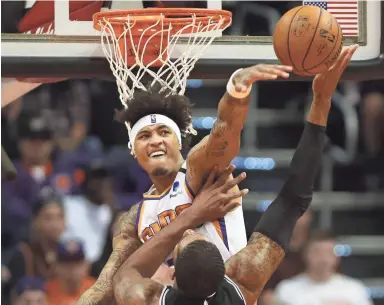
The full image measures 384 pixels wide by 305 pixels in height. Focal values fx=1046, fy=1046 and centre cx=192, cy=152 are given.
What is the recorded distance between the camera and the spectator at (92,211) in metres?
6.82

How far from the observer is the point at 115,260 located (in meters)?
4.43

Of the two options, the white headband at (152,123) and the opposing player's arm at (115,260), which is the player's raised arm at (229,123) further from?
the opposing player's arm at (115,260)

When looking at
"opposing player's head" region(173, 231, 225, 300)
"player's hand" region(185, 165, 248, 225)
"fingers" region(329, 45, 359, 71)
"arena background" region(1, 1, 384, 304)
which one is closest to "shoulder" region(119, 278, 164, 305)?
"opposing player's head" region(173, 231, 225, 300)

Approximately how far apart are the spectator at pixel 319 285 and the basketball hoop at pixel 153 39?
1862 millimetres

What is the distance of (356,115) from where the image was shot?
302 inches

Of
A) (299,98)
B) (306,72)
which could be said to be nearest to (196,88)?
(299,98)

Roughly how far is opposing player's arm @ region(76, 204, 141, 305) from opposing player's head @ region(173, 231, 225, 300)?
32.7 inches

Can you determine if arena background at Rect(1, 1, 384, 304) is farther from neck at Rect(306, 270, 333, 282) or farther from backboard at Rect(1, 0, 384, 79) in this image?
backboard at Rect(1, 0, 384, 79)

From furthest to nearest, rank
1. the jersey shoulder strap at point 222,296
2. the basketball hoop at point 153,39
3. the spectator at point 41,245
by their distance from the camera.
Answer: the spectator at point 41,245 < the basketball hoop at point 153,39 < the jersey shoulder strap at point 222,296

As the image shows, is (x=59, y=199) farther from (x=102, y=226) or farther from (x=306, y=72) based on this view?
(x=306, y=72)

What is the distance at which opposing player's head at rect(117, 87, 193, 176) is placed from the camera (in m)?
4.35

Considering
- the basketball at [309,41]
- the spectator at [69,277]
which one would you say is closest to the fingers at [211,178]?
the basketball at [309,41]

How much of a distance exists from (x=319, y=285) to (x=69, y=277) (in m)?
1.51

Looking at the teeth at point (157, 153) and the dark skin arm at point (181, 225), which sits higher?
the teeth at point (157, 153)
